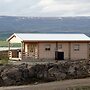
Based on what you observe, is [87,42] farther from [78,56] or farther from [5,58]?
[5,58]

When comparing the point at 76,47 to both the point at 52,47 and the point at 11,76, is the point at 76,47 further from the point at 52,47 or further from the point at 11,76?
the point at 11,76

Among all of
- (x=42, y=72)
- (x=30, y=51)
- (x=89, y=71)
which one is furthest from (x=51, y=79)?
(x=30, y=51)

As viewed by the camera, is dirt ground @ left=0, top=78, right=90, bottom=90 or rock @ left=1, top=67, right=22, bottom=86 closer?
dirt ground @ left=0, top=78, right=90, bottom=90

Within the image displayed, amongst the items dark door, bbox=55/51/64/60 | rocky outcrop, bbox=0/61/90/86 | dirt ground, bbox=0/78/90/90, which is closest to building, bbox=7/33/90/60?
dark door, bbox=55/51/64/60

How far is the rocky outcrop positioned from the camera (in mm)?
53500

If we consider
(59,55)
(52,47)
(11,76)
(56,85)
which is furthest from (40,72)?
(52,47)

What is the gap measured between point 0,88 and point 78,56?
55.3 feet

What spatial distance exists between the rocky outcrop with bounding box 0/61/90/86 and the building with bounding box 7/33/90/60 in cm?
606

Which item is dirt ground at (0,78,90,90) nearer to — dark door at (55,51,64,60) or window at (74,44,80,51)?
dark door at (55,51,64,60)

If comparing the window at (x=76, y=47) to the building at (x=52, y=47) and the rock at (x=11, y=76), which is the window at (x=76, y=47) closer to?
the building at (x=52, y=47)

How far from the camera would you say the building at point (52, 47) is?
62.9 metres

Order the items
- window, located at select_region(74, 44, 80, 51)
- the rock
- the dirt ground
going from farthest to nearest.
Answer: window, located at select_region(74, 44, 80, 51)
the rock
the dirt ground

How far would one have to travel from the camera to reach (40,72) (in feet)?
181

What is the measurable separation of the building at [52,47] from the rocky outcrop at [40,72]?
6.06m
